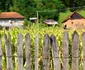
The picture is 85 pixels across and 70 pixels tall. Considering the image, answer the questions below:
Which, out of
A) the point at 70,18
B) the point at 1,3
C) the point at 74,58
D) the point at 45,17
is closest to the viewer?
the point at 74,58

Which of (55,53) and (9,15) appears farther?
(9,15)

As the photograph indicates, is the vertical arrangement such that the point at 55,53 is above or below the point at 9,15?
above

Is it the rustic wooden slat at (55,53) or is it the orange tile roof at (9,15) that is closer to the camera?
the rustic wooden slat at (55,53)

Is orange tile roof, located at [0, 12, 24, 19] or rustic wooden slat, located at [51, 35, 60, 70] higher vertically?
rustic wooden slat, located at [51, 35, 60, 70]

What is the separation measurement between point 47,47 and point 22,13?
2968 inches

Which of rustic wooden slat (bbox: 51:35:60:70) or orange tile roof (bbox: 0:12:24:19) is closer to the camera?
rustic wooden slat (bbox: 51:35:60:70)

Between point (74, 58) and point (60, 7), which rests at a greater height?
point (74, 58)

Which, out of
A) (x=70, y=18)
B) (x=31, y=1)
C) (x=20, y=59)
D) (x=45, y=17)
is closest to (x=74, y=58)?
(x=20, y=59)

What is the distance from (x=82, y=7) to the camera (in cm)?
9056

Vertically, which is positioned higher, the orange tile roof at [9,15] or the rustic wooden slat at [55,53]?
the rustic wooden slat at [55,53]

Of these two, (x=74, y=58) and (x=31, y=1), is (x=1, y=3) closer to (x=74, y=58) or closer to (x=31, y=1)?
(x=31, y=1)

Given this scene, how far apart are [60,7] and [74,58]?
84.7 meters

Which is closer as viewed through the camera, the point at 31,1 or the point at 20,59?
the point at 20,59

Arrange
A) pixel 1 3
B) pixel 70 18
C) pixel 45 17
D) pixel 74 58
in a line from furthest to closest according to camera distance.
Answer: pixel 1 3, pixel 45 17, pixel 70 18, pixel 74 58
